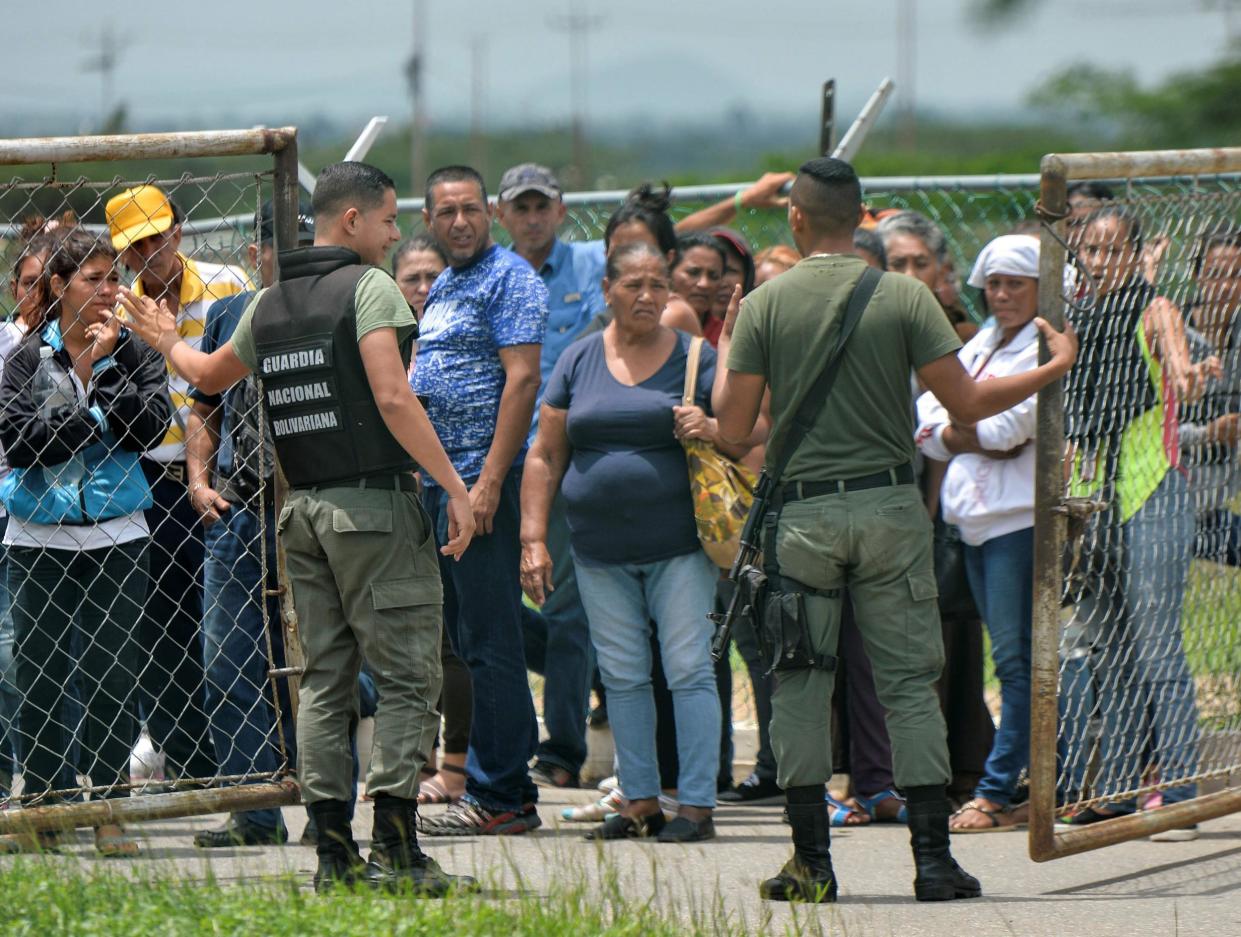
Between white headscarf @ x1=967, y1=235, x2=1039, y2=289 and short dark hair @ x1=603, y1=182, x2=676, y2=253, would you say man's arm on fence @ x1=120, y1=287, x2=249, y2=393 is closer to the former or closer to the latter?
short dark hair @ x1=603, y1=182, x2=676, y2=253

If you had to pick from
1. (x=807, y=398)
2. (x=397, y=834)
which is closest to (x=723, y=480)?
(x=807, y=398)

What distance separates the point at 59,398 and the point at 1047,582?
3.09 m

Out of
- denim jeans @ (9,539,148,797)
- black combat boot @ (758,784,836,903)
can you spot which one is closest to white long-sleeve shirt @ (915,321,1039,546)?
black combat boot @ (758,784,836,903)

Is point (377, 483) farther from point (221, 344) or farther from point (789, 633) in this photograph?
point (789, 633)

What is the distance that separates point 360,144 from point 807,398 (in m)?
2.79

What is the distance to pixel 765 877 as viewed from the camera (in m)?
5.43

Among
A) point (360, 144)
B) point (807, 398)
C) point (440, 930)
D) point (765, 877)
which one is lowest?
point (765, 877)

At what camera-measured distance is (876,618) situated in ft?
16.7

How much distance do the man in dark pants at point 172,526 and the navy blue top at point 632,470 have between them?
4.13 feet

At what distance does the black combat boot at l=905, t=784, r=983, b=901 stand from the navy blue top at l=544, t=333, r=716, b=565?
135 cm

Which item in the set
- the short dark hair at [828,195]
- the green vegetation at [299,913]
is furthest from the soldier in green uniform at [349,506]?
the short dark hair at [828,195]

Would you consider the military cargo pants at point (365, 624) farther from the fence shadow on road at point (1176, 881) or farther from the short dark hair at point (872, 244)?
the short dark hair at point (872, 244)

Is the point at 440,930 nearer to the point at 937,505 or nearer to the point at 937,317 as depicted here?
the point at 937,317

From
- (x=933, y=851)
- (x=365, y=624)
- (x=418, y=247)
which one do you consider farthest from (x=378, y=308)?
(x=418, y=247)
